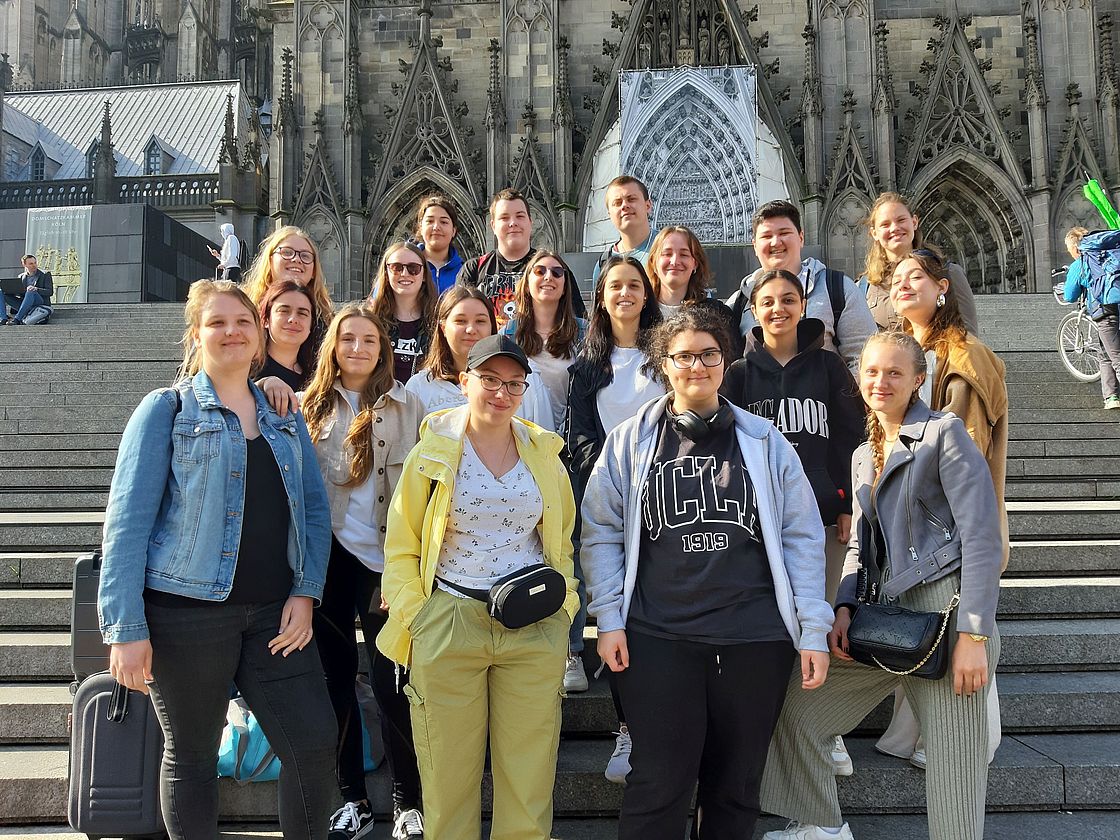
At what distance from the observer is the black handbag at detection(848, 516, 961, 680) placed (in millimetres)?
2488

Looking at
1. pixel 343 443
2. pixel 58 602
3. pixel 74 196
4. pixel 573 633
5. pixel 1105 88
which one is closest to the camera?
pixel 343 443

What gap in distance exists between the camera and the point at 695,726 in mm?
2484

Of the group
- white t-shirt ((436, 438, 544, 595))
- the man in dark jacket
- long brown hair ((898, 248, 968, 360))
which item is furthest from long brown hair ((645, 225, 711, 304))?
the man in dark jacket

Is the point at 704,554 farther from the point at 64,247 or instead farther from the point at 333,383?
the point at 64,247

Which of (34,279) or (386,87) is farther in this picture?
(386,87)

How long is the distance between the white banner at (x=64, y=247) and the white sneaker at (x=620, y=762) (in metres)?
15.3

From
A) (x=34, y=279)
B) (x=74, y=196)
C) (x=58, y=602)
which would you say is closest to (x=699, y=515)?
(x=58, y=602)

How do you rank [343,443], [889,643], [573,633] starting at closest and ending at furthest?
[889,643], [343,443], [573,633]

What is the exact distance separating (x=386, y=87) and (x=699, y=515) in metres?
18.3

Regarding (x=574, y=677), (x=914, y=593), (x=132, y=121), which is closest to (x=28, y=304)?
(x=574, y=677)

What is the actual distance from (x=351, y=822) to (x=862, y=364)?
7.45 ft

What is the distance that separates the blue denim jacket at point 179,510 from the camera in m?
2.37

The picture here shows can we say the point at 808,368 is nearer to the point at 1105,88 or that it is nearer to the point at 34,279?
the point at 34,279

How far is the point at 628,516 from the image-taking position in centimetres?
265
